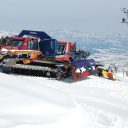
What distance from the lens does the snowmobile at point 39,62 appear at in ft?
62.7

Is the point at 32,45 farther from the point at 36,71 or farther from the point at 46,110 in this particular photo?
the point at 46,110

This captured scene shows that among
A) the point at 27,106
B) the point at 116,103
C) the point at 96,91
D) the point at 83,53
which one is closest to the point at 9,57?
the point at 96,91

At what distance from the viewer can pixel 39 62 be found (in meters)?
19.5

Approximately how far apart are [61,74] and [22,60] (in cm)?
190

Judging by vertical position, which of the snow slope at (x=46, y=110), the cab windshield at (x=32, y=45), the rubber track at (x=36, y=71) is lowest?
the rubber track at (x=36, y=71)

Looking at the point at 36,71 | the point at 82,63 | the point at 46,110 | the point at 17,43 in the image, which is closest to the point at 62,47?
the point at 82,63

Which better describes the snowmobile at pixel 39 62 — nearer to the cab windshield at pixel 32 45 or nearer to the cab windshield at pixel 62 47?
the cab windshield at pixel 32 45

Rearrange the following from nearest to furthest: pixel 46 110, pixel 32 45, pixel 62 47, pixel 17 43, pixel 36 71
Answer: pixel 46 110 → pixel 36 71 → pixel 17 43 → pixel 32 45 → pixel 62 47

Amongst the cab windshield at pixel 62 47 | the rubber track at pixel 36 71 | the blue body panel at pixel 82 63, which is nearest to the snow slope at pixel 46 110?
the rubber track at pixel 36 71

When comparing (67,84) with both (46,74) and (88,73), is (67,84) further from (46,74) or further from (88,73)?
(88,73)

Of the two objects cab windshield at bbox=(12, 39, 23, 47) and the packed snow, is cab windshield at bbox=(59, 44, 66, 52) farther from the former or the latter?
the packed snow

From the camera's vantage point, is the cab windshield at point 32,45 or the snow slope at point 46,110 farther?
the cab windshield at point 32,45

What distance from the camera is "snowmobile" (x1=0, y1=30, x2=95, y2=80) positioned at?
19.1 metres

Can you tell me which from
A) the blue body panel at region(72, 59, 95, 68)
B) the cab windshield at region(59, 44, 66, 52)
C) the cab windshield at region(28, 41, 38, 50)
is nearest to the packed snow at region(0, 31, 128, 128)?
the blue body panel at region(72, 59, 95, 68)
